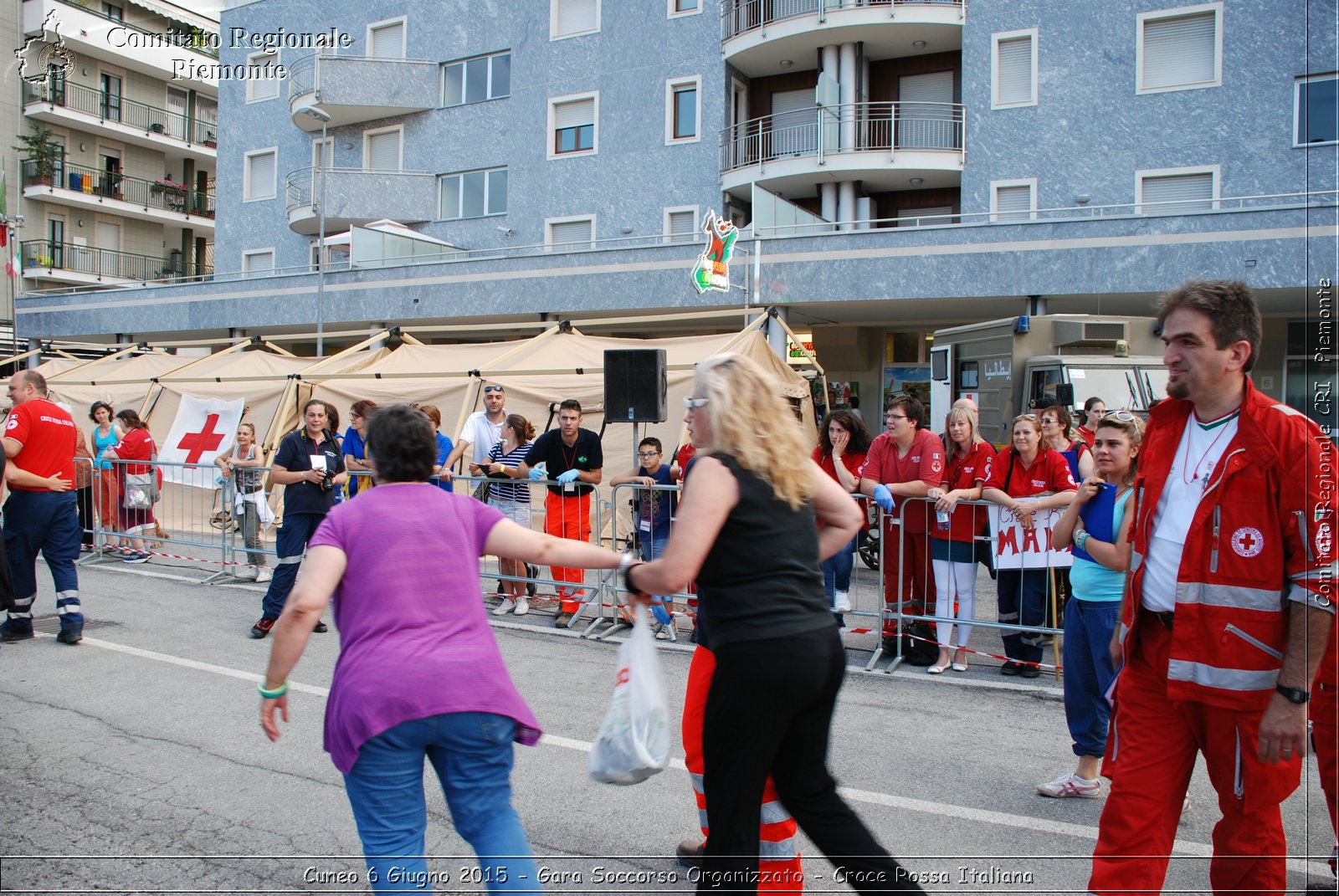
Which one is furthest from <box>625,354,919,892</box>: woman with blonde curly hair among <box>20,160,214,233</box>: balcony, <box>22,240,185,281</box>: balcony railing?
<box>20,160,214,233</box>: balcony

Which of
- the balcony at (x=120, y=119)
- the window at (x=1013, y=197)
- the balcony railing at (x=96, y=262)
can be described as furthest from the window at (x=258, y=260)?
the window at (x=1013, y=197)

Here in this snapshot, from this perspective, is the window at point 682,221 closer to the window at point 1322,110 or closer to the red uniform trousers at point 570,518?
the window at point 1322,110

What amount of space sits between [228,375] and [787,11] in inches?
643

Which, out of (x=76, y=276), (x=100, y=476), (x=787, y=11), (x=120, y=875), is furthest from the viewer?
(x=76, y=276)

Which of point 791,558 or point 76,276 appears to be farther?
point 76,276

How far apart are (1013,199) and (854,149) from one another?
13.2 ft

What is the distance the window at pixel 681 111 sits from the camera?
981 inches

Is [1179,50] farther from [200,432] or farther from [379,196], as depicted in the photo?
[379,196]

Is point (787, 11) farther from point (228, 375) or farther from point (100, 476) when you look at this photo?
point (100, 476)

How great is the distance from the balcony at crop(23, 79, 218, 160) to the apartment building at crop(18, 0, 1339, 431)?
1048cm

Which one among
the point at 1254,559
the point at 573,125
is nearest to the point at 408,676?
the point at 1254,559

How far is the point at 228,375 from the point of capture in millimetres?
15805

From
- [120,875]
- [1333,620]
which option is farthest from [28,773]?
[1333,620]

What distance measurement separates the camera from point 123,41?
125ft
